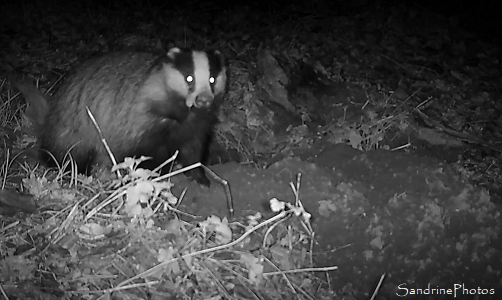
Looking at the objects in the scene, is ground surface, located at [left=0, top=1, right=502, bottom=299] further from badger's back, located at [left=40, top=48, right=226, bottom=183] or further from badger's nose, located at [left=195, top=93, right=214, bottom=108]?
badger's nose, located at [left=195, top=93, right=214, bottom=108]

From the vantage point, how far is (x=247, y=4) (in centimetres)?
685

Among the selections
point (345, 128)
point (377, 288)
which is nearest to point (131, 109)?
point (345, 128)

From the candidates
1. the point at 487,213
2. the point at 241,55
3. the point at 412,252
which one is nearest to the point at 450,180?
the point at 487,213

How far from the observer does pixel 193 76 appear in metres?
3.32

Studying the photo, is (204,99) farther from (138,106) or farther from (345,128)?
(345,128)

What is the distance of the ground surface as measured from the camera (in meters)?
2.48

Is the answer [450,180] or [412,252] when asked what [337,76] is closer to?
[450,180]

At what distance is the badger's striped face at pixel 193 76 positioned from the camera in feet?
10.9

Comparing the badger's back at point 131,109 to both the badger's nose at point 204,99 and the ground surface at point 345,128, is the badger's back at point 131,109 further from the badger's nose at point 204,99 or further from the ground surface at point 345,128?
the ground surface at point 345,128

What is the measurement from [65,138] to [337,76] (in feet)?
8.55

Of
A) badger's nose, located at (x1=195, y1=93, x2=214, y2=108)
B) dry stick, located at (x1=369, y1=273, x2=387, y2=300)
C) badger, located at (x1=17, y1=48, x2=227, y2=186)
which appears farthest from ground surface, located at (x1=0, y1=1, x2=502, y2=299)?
badger's nose, located at (x1=195, y1=93, x2=214, y2=108)

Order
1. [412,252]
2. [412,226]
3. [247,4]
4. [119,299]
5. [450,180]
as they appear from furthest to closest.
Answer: [247,4]
[450,180]
[412,226]
[412,252]
[119,299]

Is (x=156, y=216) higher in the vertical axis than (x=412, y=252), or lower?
higher

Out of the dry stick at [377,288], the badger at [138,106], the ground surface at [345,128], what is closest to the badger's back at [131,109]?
the badger at [138,106]
